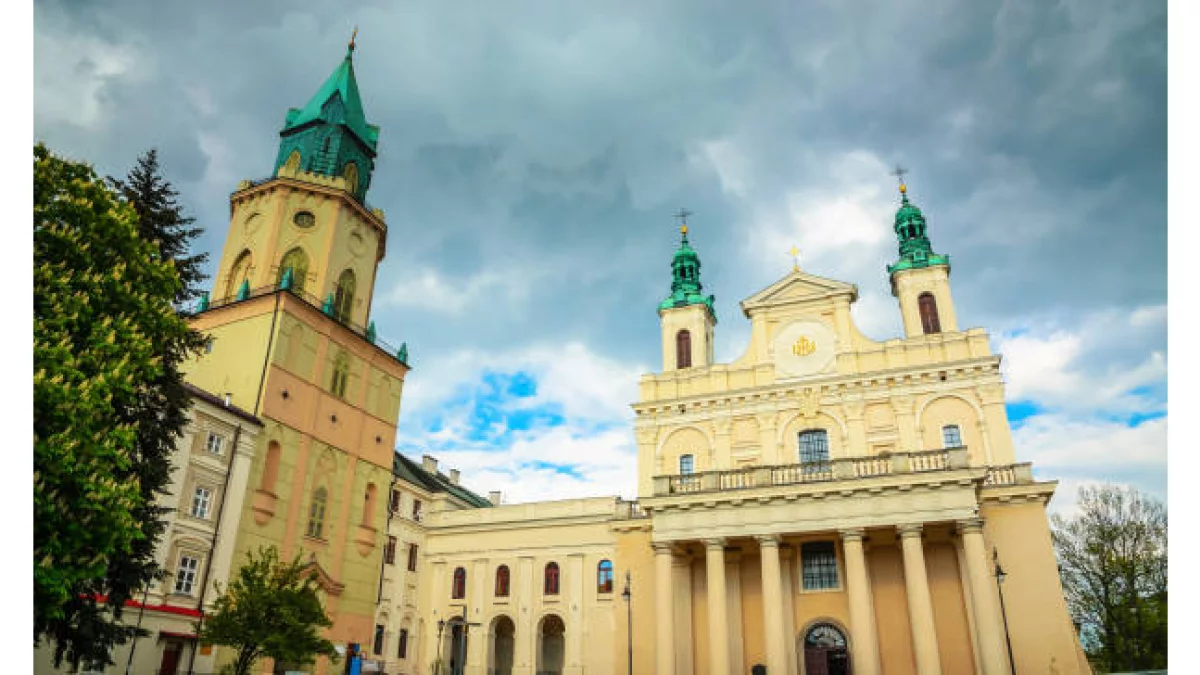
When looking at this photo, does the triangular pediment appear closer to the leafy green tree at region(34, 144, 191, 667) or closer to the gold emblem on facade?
the gold emblem on facade

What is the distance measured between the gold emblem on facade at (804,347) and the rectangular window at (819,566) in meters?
9.79

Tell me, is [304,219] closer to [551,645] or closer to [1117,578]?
[551,645]

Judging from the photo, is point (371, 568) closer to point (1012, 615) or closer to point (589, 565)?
point (589, 565)

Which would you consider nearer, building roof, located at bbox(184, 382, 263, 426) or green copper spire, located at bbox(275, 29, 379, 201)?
building roof, located at bbox(184, 382, 263, 426)

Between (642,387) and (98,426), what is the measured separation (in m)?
27.9

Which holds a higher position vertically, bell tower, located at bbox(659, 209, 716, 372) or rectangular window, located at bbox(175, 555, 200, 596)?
bell tower, located at bbox(659, 209, 716, 372)

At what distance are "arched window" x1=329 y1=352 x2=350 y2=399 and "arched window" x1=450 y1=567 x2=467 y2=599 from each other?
12252 millimetres

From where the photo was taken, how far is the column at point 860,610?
25.2 meters

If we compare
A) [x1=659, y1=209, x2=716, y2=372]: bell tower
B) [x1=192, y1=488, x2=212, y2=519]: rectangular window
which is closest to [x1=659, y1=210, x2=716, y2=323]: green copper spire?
[x1=659, y1=209, x2=716, y2=372]: bell tower

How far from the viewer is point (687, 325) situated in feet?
133

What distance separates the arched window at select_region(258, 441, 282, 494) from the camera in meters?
31.9

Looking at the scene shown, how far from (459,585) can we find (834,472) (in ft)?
Result: 75.9

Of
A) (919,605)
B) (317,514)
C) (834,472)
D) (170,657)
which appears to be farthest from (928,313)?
(170,657)

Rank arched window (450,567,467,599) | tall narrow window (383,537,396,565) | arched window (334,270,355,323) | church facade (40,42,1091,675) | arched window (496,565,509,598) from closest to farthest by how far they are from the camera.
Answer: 1. church facade (40,42,1091,675)
2. tall narrow window (383,537,396,565)
3. arched window (334,270,355,323)
4. arched window (496,565,509,598)
5. arched window (450,567,467,599)
